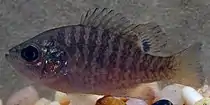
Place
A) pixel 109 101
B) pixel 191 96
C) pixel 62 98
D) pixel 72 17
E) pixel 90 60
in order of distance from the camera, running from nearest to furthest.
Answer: pixel 90 60, pixel 109 101, pixel 191 96, pixel 62 98, pixel 72 17

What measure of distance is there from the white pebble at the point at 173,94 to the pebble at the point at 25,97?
0.45 m

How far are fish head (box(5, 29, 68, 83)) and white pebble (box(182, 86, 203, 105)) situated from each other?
49cm

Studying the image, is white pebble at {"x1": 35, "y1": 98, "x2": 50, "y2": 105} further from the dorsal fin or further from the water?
the dorsal fin

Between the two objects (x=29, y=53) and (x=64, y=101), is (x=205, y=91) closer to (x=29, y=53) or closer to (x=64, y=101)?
(x=64, y=101)

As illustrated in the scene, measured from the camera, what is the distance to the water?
1.68m

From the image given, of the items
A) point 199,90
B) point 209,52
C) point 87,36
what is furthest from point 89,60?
point 209,52

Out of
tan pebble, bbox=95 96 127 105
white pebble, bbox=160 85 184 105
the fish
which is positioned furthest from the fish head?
white pebble, bbox=160 85 184 105

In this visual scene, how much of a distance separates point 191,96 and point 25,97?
1.87 feet

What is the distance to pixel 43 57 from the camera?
1.12m

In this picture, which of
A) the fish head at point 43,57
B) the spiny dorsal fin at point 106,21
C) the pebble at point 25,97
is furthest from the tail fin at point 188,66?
the pebble at point 25,97

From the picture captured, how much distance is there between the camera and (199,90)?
1572 millimetres

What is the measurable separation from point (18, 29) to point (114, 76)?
2.21 feet

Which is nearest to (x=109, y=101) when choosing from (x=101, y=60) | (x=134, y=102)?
(x=134, y=102)

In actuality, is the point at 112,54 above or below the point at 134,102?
above
